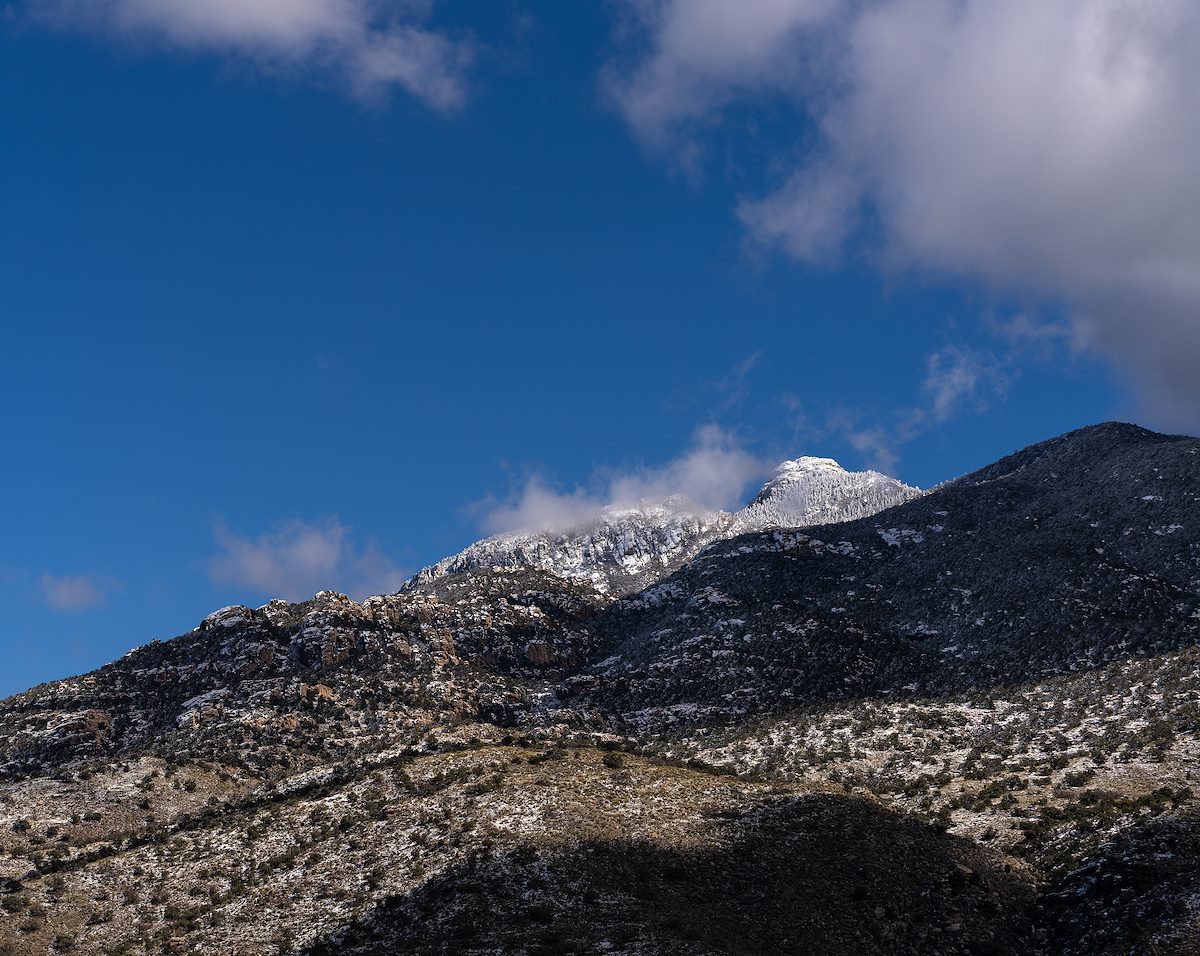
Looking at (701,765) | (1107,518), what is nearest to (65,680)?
(701,765)

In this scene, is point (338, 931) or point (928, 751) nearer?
point (338, 931)

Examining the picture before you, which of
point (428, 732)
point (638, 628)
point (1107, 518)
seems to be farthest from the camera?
point (638, 628)

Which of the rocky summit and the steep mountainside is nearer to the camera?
the rocky summit

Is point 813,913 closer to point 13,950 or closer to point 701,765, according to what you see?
point 701,765

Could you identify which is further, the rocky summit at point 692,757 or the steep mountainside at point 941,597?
the steep mountainside at point 941,597

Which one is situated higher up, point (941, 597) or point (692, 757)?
point (941, 597)

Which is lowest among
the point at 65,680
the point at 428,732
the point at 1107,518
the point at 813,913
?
the point at 813,913

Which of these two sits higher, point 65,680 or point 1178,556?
point 65,680

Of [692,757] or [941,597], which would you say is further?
[941,597]
